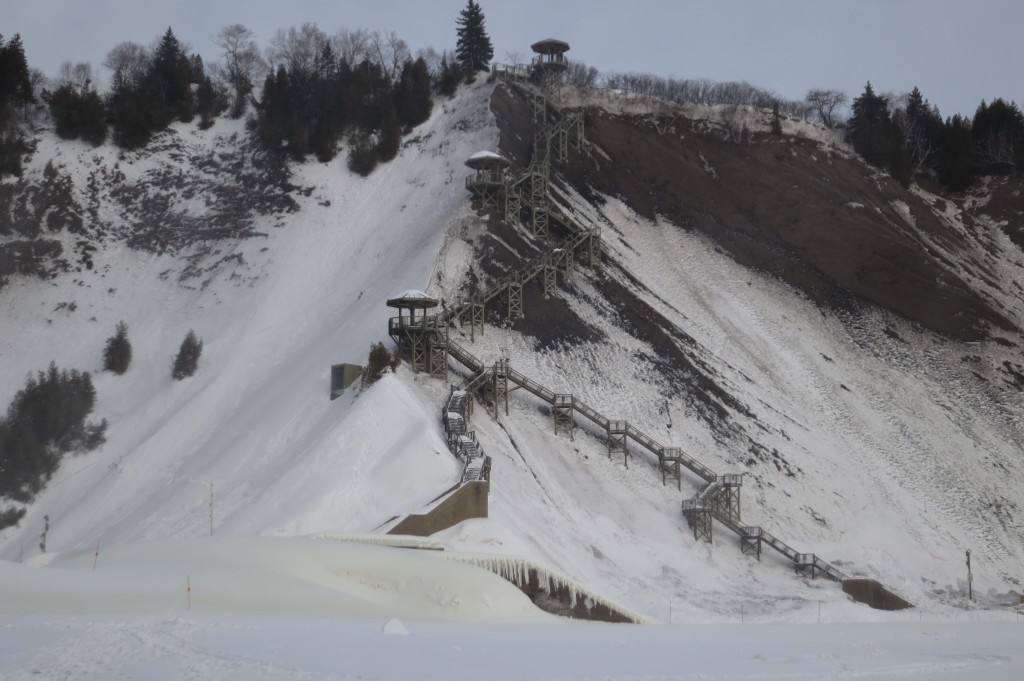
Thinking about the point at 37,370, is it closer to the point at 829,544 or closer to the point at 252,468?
the point at 252,468

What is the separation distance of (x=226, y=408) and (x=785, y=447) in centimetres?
2773

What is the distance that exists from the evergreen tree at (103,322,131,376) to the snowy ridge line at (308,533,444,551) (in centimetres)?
2734

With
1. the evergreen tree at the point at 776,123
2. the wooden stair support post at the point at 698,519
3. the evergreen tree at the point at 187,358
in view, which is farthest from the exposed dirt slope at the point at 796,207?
the wooden stair support post at the point at 698,519

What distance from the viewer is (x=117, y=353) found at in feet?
192

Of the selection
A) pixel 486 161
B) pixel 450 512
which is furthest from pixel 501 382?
pixel 486 161

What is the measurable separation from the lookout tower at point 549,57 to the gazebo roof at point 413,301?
31.5 metres

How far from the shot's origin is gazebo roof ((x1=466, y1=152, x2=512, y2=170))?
62.1 meters

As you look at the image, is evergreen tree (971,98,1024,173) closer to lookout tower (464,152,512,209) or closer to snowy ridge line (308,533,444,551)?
lookout tower (464,152,512,209)

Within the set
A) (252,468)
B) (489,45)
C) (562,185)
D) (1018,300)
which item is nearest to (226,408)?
(252,468)

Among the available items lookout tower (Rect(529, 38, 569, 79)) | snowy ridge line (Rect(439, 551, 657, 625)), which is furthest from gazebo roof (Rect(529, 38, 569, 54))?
snowy ridge line (Rect(439, 551, 657, 625))

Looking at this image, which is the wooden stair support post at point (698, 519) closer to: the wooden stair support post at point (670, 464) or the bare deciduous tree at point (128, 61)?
the wooden stair support post at point (670, 464)

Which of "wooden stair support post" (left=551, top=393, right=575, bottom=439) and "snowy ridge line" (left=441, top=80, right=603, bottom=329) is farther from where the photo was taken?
"snowy ridge line" (left=441, top=80, right=603, bottom=329)

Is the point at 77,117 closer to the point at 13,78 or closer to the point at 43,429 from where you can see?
the point at 13,78

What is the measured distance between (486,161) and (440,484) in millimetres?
26194
